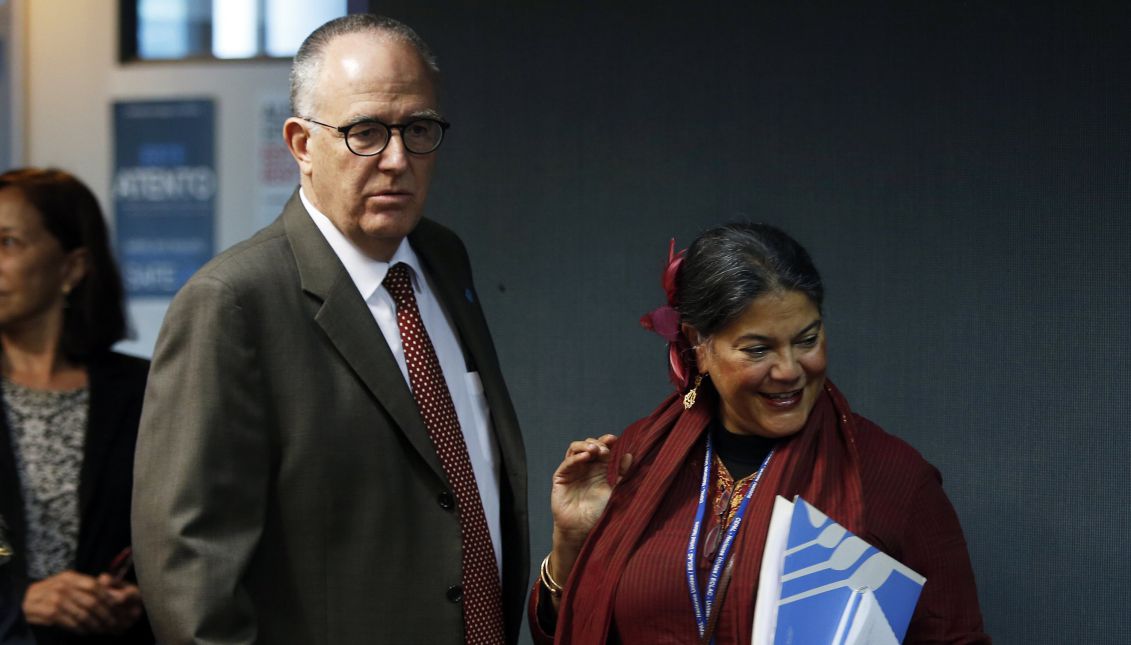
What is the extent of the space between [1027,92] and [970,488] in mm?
1058

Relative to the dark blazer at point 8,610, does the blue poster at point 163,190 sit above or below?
above

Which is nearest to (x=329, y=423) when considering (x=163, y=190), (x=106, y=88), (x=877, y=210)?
(x=877, y=210)

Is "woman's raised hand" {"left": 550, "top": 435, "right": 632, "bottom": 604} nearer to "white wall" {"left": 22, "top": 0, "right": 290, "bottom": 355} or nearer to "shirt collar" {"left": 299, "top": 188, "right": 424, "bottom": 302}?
"shirt collar" {"left": 299, "top": 188, "right": 424, "bottom": 302}

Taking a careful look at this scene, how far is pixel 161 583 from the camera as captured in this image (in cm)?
Result: 222

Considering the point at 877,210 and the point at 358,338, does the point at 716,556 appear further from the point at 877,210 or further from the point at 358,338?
the point at 877,210

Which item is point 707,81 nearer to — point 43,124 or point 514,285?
point 514,285

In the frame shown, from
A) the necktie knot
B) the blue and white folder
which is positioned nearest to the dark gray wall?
the necktie knot

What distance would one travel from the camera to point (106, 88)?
4.55m

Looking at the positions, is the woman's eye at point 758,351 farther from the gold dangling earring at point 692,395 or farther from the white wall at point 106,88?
the white wall at point 106,88

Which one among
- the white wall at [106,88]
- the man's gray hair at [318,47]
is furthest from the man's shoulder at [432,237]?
the white wall at [106,88]

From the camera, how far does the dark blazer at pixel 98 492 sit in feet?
8.79

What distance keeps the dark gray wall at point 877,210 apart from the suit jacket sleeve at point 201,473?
1586 mm

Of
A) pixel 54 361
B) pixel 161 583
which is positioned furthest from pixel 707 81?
pixel 161 583

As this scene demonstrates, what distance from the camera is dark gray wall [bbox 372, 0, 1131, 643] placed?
3.33 metres
